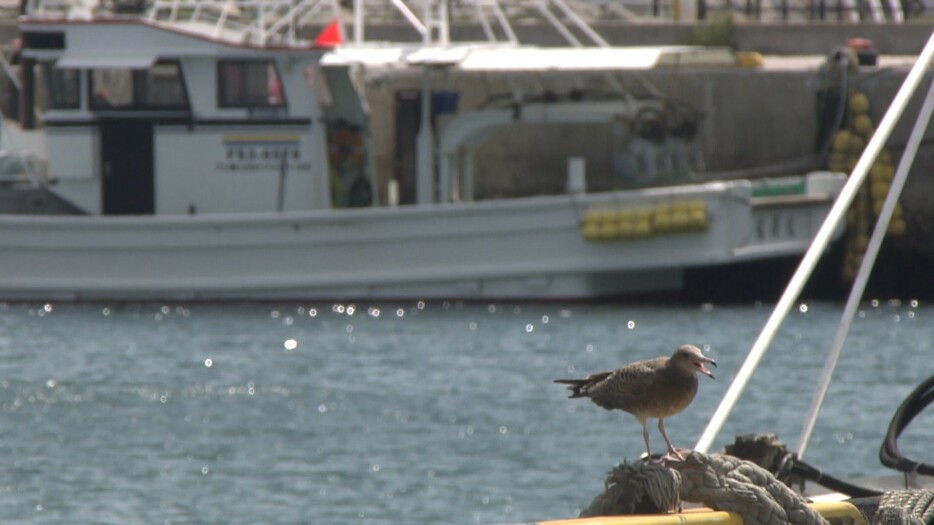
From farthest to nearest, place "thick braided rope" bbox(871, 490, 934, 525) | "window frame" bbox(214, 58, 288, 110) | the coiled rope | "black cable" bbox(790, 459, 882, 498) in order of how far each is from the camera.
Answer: "window frame" bbox(214, 58, 288, 110) < "black cable" bbox(790, 459, 882, 498) < "thick braided rope" bbox(871, 490, 934, 525) < the coiled rope

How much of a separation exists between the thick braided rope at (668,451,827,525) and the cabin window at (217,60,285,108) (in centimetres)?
1487

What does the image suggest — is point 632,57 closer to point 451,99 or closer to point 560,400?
point 451,99

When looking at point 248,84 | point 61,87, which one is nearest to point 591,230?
point 248,84

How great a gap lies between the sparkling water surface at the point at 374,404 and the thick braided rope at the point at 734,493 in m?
5.75

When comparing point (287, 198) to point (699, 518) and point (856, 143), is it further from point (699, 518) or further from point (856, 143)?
point (699, 518)

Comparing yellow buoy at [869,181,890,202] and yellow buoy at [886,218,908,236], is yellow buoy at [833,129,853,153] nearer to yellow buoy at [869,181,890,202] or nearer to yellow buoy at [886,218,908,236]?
yellow buoy at [869,181,890,202]

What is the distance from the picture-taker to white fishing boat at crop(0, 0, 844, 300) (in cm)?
1962

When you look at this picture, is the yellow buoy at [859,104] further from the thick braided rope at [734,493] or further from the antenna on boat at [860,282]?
the thick braided rope at [734,493]

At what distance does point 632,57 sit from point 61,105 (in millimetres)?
5543

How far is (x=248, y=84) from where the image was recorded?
1986 cm

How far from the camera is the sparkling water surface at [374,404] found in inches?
466

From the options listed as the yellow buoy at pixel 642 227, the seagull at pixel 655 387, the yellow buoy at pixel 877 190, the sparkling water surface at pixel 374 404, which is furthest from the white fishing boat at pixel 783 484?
the yellow buoy at pixel 877 190

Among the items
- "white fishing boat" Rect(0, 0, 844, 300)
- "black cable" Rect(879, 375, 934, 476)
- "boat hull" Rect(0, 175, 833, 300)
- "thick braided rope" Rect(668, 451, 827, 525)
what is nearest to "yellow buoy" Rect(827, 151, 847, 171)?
"white fishing boat" Rect(0, 0, 844, 300)

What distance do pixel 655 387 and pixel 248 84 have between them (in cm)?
1500
